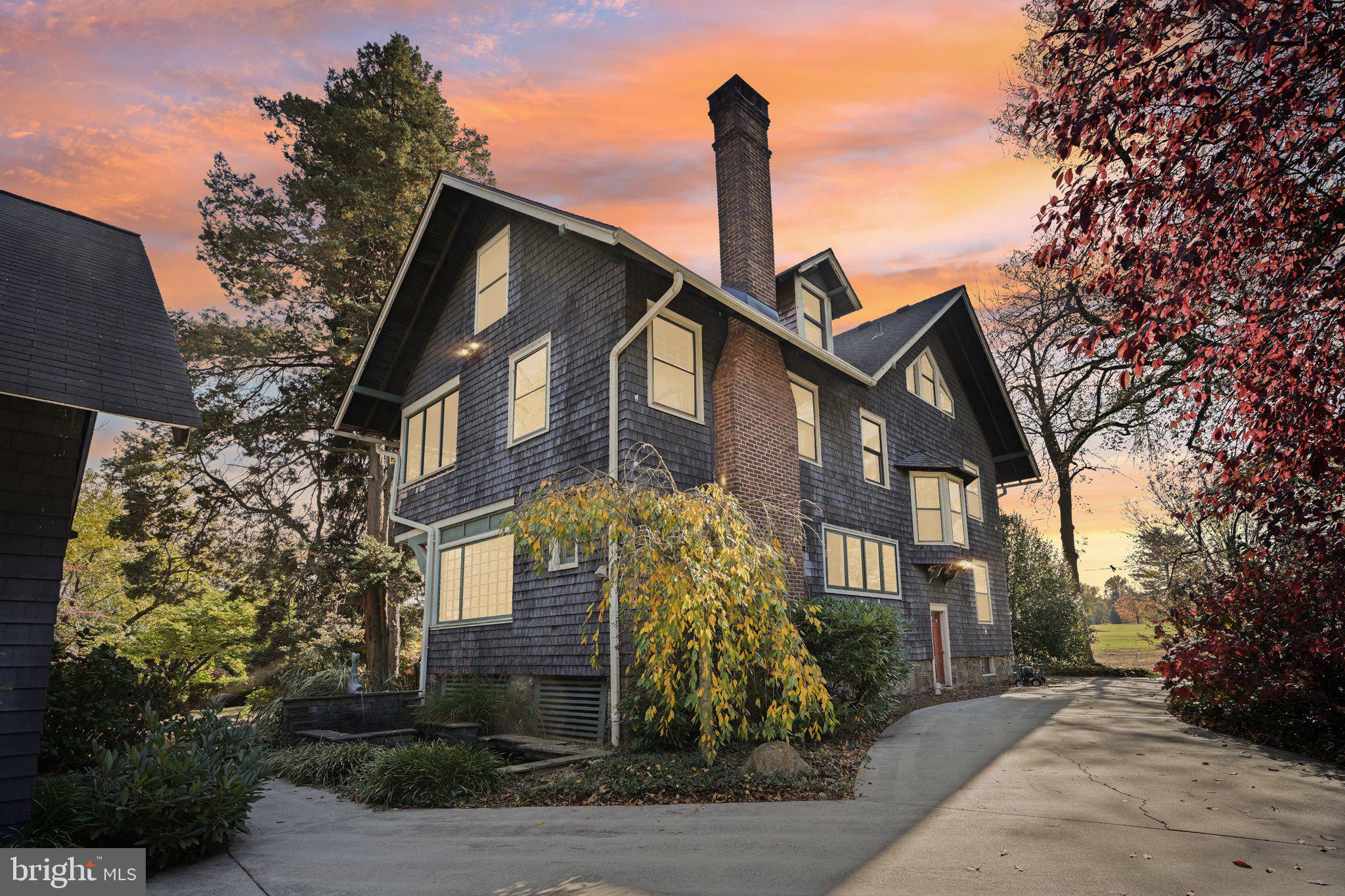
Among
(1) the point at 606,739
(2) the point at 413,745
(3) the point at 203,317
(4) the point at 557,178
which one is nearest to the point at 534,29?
(4) the point at 557,178

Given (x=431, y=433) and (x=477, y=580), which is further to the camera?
(x=431, y=433)

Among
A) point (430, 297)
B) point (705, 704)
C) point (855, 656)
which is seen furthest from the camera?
point (430, 297)

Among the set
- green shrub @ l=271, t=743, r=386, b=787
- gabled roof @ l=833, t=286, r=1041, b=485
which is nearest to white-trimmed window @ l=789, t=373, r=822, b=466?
gabled roof @ l=833, t=286, r=1041, b=485

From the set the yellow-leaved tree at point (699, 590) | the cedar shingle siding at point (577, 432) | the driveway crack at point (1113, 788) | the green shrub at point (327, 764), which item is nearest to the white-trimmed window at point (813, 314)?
the cedar shingle siding at point (577, 432)

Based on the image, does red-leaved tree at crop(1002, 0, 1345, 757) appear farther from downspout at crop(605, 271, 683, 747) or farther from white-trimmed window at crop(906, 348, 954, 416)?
white-trimmed window at crop(906, 348, 954, 416)

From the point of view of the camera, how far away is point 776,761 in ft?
25.9

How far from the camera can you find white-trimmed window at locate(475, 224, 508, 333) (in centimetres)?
1405

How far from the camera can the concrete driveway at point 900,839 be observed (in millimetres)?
4887

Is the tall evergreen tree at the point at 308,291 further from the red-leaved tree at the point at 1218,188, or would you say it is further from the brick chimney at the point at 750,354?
the red-leaved tree at the point at 1218,188

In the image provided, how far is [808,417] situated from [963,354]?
8750mm

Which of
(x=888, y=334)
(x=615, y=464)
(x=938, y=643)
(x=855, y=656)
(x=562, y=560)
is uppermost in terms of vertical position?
(x=888, y=334)

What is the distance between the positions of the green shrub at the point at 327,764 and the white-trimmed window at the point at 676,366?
605 centimetres

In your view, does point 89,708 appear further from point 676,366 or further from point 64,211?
point 676,366

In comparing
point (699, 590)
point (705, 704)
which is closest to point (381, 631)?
point (705, 704)
